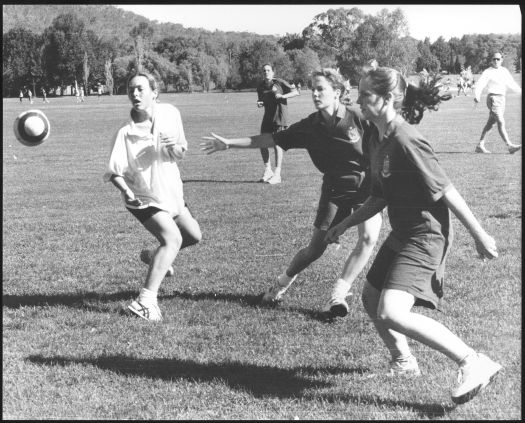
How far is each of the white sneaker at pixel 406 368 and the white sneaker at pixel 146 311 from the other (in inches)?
79.0

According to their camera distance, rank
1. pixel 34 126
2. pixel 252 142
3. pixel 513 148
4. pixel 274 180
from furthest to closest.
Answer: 1. pixel 513 148
2. pixel 274 180
3. pixel 34 126
4. pixel 252 142

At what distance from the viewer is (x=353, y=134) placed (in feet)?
17.9

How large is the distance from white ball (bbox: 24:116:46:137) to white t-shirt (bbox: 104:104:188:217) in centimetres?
57

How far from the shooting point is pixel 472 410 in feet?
12.0

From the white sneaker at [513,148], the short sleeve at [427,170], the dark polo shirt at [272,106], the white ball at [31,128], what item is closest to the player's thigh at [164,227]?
the white ball at [31,128]

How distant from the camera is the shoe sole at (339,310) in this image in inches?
205

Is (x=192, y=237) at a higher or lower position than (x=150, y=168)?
lower

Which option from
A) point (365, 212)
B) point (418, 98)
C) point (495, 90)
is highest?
point (418, 98)

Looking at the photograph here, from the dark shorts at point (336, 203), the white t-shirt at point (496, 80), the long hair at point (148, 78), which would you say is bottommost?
the dark shorts at point (336, 203)

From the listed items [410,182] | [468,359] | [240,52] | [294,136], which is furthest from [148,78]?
[240,52]

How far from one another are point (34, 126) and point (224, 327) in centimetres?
207

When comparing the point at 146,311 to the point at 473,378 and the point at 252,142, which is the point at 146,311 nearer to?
the point at 252,142

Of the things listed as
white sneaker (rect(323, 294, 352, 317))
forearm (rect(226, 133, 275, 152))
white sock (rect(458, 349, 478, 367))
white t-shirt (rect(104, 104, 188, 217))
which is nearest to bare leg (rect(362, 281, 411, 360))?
white sock (rect(458, 349, 478, 367))

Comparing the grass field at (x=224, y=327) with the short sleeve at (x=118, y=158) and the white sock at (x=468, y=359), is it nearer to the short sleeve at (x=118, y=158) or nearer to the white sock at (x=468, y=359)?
the white sock at (x=468, y=359)
